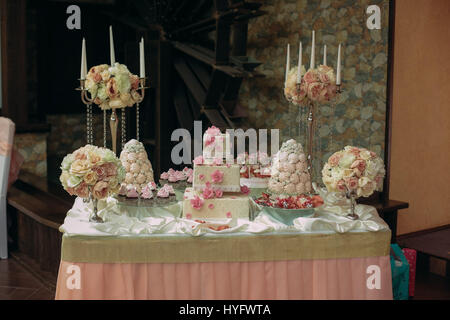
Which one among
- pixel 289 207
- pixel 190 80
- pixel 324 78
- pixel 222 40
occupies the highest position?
pixel 222 40

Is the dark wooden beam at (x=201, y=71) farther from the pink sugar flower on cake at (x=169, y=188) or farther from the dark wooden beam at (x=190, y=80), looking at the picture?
the pink sugar flower on cake at (x=169, y=188)

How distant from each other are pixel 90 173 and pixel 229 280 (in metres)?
0.74

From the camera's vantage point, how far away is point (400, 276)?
9.93 ft

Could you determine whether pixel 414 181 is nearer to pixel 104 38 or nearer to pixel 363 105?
pixel 363 105

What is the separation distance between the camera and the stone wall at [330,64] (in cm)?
402

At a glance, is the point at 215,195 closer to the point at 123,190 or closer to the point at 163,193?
the point at 163,193

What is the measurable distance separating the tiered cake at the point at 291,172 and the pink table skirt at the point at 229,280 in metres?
0.35

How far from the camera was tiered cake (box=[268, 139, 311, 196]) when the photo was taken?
2396mm

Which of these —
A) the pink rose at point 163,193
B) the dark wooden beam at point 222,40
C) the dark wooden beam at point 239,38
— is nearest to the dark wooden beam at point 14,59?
the dark wooden beam at point 222,40

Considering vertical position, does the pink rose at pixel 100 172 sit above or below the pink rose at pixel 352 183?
above

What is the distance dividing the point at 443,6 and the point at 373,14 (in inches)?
28.2

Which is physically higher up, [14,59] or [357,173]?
[14,59]

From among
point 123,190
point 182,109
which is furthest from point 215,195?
point 182,109
